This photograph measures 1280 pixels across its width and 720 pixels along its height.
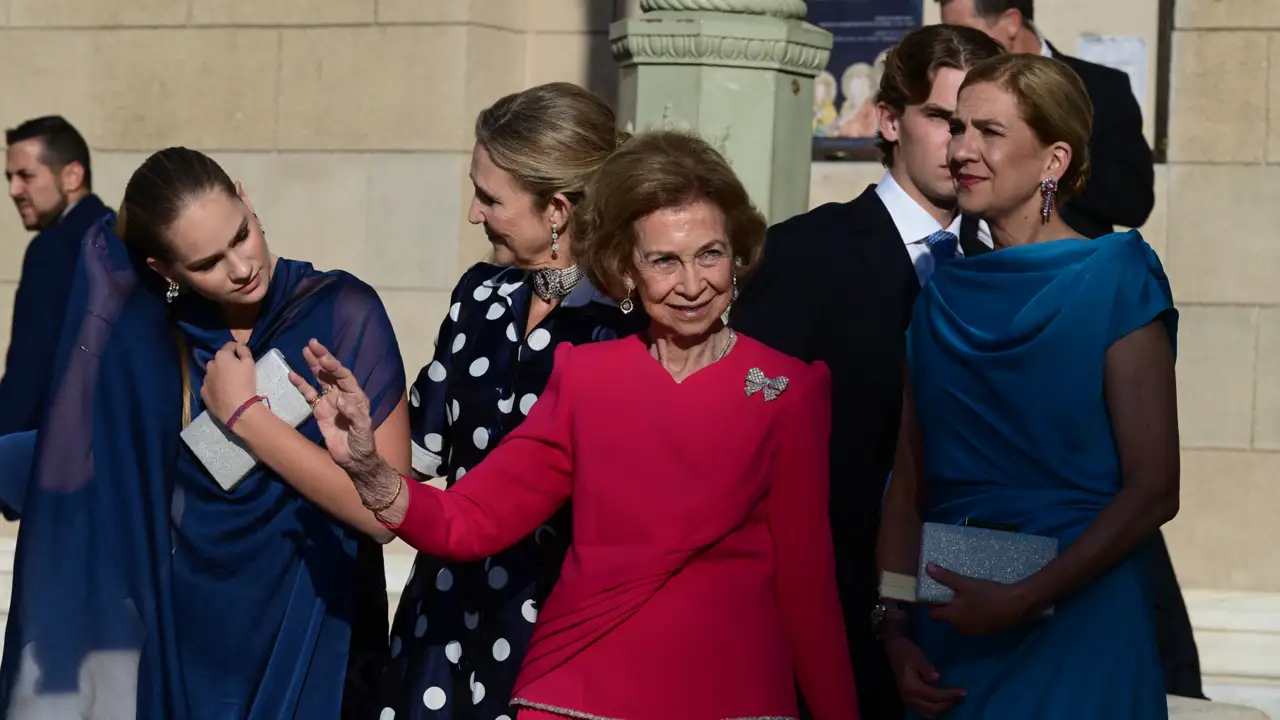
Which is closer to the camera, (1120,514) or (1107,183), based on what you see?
(1120,514)

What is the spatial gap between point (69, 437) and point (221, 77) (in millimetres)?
4502

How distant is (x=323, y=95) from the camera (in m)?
8.39

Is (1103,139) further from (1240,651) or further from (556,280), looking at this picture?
(556,280)

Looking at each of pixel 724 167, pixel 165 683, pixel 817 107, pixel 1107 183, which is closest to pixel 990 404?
pixel 724 167

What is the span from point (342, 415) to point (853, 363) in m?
1.11

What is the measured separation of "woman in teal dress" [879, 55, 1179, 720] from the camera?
3.54 meters

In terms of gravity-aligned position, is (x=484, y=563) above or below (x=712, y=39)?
below

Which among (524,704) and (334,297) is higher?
(334,297)

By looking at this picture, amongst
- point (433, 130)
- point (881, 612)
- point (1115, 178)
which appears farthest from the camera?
point (433, 130)

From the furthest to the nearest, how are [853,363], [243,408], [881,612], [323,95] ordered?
[323,95]
[853,363]
[243,408]
[881,612]

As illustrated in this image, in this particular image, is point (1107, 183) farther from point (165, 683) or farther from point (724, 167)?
point (165, 683)

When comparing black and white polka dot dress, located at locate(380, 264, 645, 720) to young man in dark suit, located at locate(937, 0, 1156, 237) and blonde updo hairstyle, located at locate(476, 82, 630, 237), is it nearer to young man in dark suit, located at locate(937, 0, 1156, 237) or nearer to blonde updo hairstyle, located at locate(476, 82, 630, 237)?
blonde updo hairstyle, located at locate(476, 82, 630, 237)

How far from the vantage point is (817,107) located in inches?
321

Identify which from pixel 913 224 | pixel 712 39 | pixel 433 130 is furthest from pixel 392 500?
pixel 433 130
